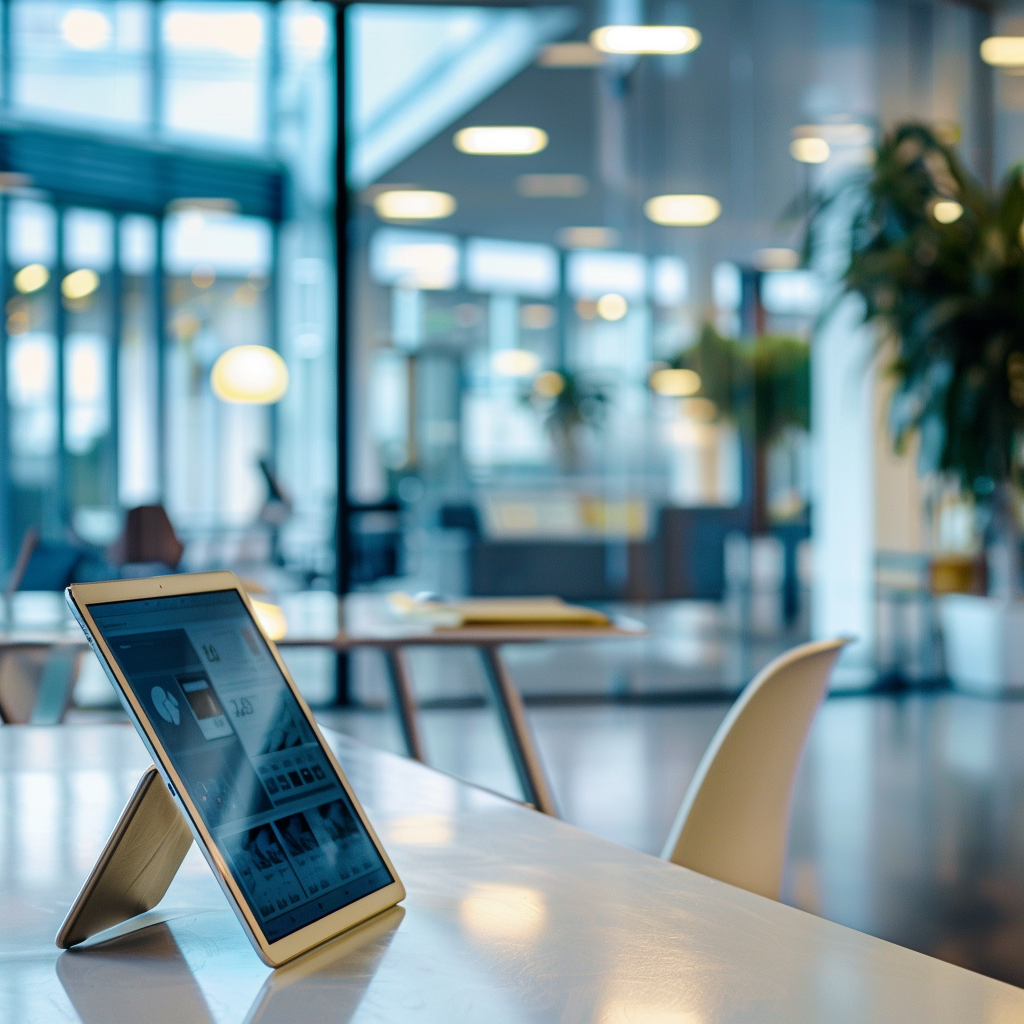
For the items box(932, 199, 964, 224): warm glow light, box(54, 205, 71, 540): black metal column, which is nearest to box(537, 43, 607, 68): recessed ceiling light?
box(932, 199, 964, 224): warm glow light

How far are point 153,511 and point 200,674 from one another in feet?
8.67

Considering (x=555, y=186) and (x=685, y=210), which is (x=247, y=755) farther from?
(x=555, y=186)

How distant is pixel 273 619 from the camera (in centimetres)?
226

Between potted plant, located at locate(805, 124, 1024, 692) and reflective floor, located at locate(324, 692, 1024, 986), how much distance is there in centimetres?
64

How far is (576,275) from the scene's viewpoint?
260 inches

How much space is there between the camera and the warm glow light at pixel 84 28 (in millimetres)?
6535

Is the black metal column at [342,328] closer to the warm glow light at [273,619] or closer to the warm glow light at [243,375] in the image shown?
the warm glow light at [243,375]

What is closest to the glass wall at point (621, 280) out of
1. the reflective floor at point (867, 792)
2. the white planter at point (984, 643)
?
the white planter at point (984, 643)

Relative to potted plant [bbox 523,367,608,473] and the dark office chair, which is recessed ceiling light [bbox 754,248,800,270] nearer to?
potted plant [bbox 523,367,608,473]

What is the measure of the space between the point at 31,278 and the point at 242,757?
23.7ft

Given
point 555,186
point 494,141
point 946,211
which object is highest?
point 494,141

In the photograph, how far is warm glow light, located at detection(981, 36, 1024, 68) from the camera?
6.73 meters

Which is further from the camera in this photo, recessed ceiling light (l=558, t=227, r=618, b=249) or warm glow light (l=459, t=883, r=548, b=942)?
recessed ceiling light (l=558, t=227, r=618, b=249)

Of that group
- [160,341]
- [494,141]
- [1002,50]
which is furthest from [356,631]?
[160,341]
